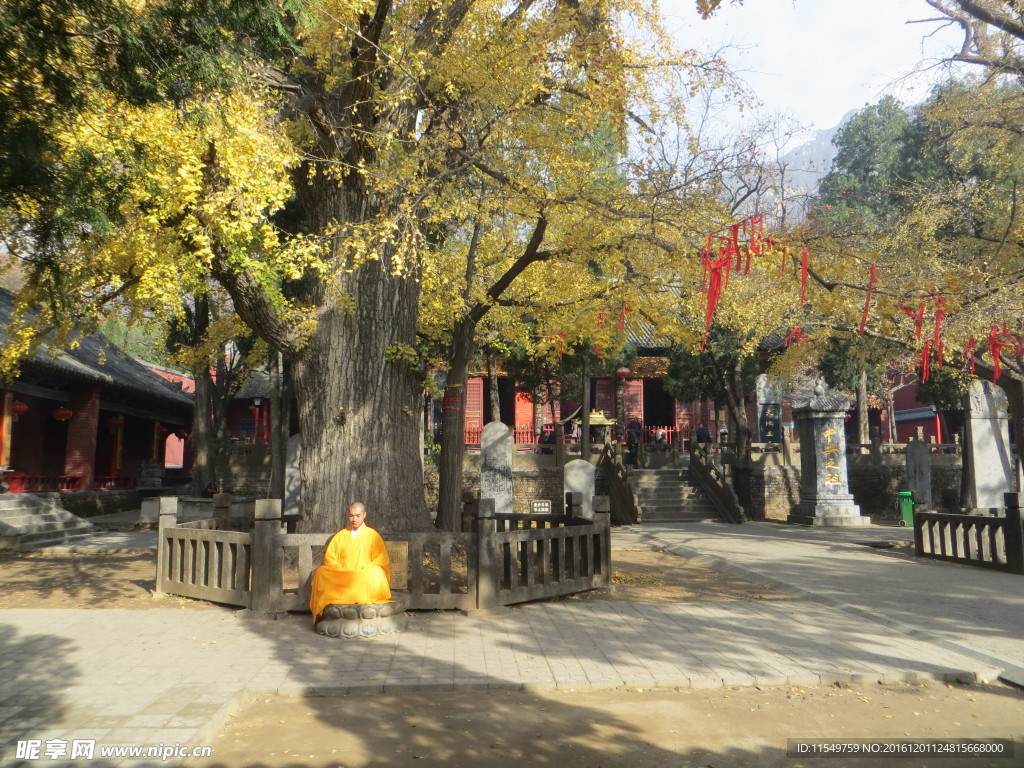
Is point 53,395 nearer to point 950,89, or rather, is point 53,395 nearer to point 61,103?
point 61,103

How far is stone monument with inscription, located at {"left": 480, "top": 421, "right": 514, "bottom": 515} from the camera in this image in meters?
13.6

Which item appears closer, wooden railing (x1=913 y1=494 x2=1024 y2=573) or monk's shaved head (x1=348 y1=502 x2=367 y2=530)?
monk's shaved head (x1=348 y1=502 x2=367 y2=530)

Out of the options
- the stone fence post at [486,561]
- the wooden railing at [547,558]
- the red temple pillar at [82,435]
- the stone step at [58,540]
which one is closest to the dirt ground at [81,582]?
the stone step at [58,540]

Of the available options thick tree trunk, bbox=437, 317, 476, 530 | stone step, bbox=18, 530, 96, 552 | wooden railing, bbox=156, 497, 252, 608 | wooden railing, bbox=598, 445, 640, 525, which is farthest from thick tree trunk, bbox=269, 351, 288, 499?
wooden railing, bbox=156, 497, 252, 608

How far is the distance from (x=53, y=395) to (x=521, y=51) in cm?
1682

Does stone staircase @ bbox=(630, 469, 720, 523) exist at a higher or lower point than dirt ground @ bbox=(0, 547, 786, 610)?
higher

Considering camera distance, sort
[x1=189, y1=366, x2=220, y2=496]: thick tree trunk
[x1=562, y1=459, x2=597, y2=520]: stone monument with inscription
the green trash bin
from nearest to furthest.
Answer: [x1=562, y1=459, x2=597, y2=520]: stone monument with inscription → the green trash bin → [x1=189, y1=366, x2=220, y2=496]: thick tree trunk

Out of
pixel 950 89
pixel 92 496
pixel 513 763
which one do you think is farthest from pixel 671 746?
pixel 92 496

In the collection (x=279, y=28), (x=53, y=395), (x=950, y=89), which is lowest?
(x=53, y=395)

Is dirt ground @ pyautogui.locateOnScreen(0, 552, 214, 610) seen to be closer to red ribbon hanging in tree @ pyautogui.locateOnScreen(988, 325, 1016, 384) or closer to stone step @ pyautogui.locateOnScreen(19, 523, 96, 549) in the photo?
stone step @ pyautogui.locateOnScreen(19, 523, 96, 549)

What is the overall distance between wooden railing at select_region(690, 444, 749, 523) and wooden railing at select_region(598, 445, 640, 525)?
2479 millimetres

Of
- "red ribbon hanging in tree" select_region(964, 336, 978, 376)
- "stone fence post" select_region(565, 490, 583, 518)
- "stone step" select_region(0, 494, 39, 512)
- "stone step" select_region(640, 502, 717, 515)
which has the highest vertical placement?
"red ribbon hanging in tree" select_region(964, 336, 978, 376)

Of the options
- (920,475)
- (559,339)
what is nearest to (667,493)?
(920,475)

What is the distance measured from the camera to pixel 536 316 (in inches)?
423
